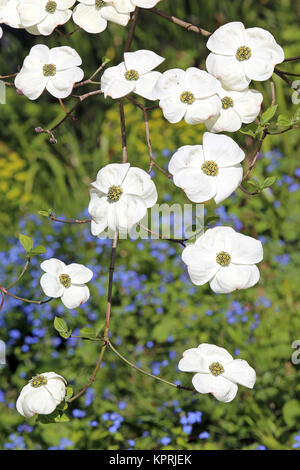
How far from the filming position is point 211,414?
182 cm

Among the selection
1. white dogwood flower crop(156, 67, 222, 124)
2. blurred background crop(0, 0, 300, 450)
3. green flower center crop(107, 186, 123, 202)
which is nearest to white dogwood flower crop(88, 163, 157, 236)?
green flower center crop(107, 186, 123, 202)

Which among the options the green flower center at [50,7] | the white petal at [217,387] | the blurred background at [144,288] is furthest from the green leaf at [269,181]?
the blurred background at [144,288]

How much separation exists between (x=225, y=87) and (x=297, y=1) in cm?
270

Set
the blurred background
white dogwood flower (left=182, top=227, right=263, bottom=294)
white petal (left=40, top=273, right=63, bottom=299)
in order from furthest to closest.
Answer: the blurred background
white petal (left=40, top=273, right=63, bottom=299)
white dogwood flower (left=182, top=227, right=263, bottom=294)

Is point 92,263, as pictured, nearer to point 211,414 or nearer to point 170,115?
point 211,414

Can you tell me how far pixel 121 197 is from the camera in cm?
79

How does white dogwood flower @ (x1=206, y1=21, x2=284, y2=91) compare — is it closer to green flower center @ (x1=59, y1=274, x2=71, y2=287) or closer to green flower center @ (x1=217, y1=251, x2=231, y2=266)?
green flower center @ (x1=217, y1=251, x2=231, y2=266)

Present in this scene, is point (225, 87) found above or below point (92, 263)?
above

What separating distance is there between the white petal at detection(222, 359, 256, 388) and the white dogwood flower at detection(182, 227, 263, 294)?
0.14 meters

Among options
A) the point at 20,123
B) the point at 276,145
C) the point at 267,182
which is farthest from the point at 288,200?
the point at 267,182

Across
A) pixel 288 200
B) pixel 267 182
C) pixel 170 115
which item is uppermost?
pixel 170 115

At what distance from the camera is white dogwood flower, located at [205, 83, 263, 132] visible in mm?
808
